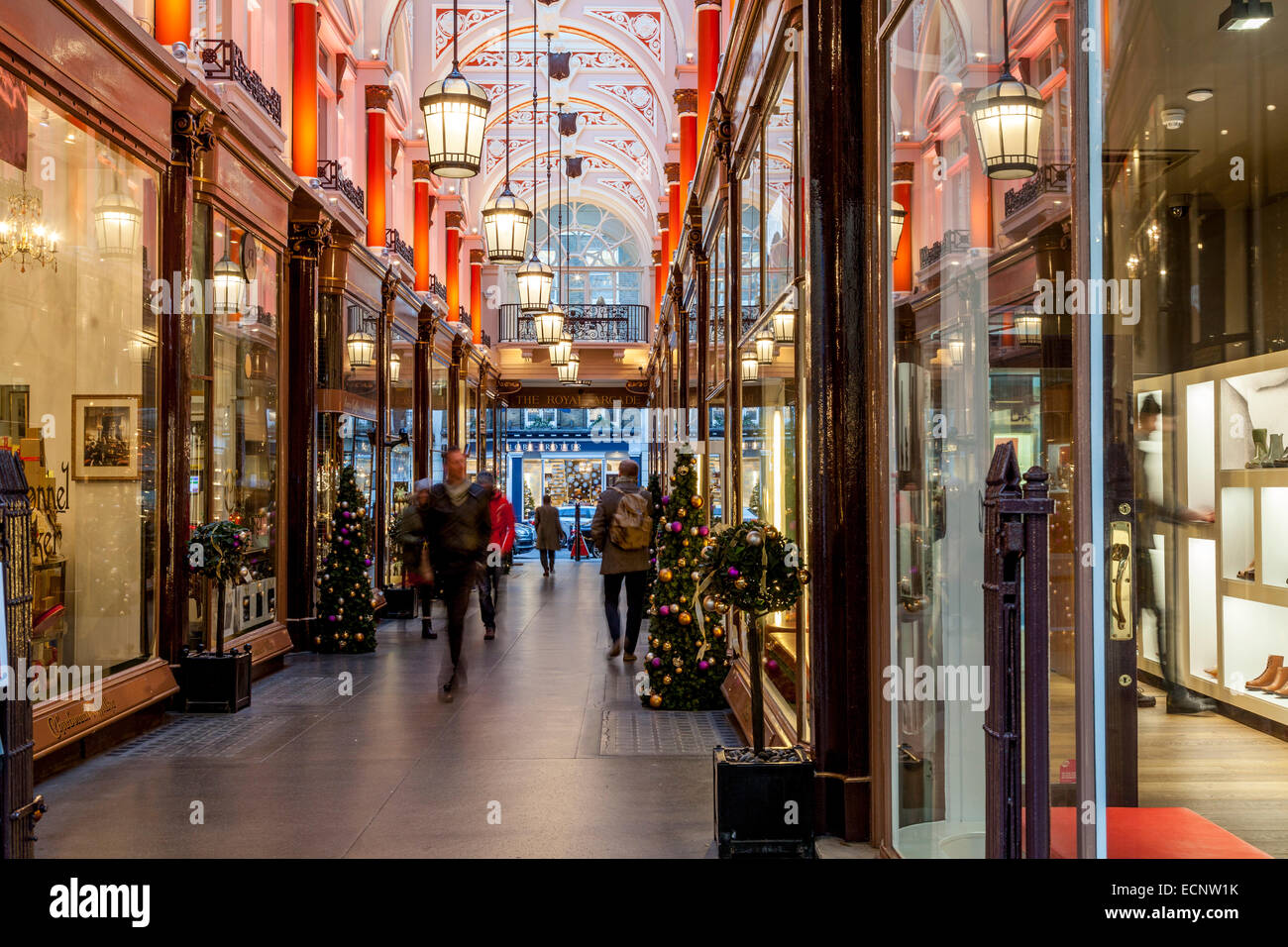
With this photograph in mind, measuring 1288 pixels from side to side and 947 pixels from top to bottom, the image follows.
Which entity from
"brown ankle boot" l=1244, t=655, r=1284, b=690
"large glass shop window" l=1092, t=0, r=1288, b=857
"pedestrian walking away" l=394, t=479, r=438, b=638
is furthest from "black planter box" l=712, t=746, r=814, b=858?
"pedestrian walking away" l=394, t=479, r=438, b=638

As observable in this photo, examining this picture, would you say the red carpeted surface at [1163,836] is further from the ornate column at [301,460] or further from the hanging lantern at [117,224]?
the ornate column at [301,460]

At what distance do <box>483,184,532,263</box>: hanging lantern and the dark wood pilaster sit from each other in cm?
735

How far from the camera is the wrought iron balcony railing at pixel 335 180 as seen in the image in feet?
42.4

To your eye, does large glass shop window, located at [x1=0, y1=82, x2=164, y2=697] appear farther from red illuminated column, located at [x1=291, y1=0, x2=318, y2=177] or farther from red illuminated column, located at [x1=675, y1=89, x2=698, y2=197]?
red illuminated column, located at [x1=675, y1=89, x2=698, y2=197]

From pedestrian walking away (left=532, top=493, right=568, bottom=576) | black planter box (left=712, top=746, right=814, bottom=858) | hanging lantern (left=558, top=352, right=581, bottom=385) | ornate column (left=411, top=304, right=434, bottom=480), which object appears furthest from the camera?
hanging lantern (left=558, top=352, right=581, bottom=385)

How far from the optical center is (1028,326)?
118 inches

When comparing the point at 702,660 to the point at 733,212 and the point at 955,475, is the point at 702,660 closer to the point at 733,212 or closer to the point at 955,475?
the point at 733,212

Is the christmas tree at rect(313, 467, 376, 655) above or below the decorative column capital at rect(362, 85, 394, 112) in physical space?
below

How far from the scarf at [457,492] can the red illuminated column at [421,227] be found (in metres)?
11.9

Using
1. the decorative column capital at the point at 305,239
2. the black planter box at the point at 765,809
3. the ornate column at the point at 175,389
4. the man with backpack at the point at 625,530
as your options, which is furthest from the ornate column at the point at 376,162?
the black planter box at the point at 765,809

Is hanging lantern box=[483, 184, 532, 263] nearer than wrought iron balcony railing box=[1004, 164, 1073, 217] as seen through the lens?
No

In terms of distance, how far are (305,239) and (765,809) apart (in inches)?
358

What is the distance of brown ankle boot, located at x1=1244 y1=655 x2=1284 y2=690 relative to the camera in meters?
2.17
